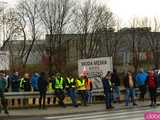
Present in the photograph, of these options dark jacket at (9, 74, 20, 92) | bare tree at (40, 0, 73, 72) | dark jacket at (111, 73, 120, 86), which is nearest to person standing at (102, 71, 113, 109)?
dark jacket at (111, 73, 120, 86)

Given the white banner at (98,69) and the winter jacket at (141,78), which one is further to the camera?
the white banner at (98,69)

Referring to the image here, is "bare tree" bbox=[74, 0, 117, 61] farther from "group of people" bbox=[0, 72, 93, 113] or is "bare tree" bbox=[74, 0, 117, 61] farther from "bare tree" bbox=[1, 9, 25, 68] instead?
"group of people" bbox=[0, 72, 93, 113]

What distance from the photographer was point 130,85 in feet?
84.3

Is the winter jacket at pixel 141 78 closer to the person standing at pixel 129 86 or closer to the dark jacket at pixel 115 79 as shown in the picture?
the dark jacket at pixel 115 79

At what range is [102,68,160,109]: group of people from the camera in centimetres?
2468

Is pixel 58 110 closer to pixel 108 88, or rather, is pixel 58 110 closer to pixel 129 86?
pixel 108 88

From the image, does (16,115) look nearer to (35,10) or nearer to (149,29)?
(35,10)

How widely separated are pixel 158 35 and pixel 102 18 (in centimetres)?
1369

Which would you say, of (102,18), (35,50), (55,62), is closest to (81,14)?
(102,18)

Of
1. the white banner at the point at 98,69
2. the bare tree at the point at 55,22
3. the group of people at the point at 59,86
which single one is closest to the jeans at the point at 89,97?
the group of people at the point at 59,86

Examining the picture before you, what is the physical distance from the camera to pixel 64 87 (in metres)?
25.5

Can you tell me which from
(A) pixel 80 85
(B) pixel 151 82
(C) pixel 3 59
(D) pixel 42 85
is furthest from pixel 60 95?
(B) pixel 151 82

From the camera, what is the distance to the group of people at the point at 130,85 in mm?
24681

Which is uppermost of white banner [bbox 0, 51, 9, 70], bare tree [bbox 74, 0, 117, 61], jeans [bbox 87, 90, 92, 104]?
bare tree [bbox 74, 0, 117, 61]
